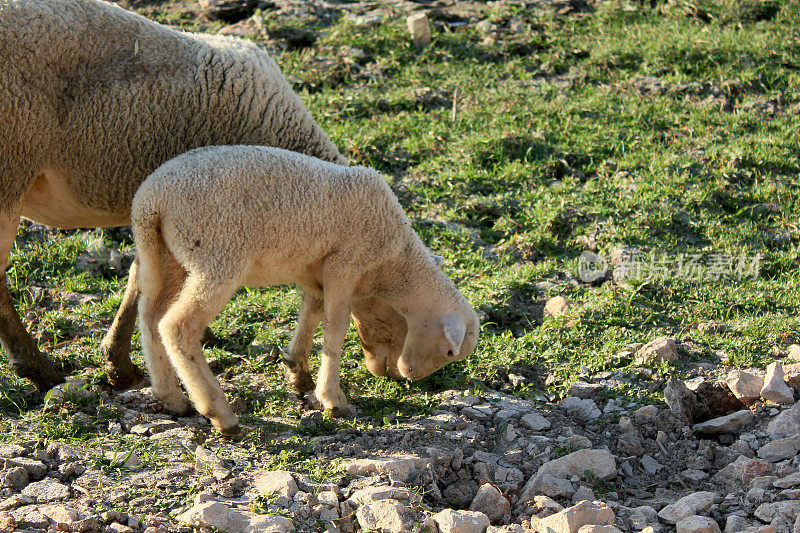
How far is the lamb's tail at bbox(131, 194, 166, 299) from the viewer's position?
4422 millimetres

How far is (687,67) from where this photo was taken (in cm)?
890

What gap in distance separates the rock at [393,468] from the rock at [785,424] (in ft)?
6.13

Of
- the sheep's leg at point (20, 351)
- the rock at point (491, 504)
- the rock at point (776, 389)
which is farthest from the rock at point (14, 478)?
the rock at point (776, 389)

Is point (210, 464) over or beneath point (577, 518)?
over

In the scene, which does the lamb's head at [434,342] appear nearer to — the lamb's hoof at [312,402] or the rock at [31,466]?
the lamb's hoof at [312,402]

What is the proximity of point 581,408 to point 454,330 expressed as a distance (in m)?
0.85

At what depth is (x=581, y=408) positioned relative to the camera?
4.98 metres

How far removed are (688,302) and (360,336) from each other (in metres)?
2.39

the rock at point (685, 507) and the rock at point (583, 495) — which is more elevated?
the rock at point (583, 495)

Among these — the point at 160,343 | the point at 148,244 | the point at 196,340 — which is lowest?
the point at 160,343

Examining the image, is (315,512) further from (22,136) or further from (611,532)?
(22,136)

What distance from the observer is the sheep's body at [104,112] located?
4.53 meters

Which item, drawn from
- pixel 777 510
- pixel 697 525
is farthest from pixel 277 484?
pixel 777 510

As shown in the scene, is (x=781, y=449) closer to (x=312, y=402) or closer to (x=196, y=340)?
(x=312, y=402)
